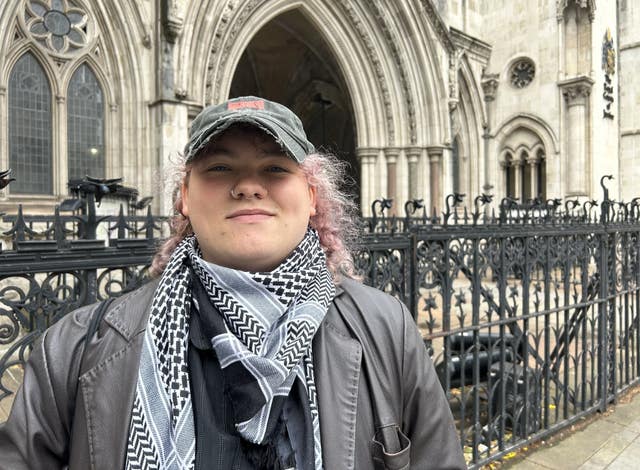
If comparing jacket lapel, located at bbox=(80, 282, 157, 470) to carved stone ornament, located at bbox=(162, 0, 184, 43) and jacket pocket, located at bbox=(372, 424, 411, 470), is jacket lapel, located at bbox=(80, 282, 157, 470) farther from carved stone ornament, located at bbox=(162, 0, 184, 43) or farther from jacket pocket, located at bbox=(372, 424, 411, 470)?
carved stone ornament, located at bbox=(162, 0, 184, 43)

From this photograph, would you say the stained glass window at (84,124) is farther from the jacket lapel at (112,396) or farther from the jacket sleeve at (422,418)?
the jacket sleeve at (422,418)

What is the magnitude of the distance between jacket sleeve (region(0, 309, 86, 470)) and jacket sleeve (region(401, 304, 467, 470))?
90 cm

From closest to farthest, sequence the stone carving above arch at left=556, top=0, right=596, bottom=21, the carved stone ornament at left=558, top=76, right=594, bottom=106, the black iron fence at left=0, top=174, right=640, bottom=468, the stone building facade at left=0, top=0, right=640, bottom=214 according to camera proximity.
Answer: the black iron fence at left=0, top=174, right=640, bottom=468
the stone building facade at left=0, top=0, right=640, bottom=214
the stone carving above arch at left=556, top=0, right=596, bottom=21
the carved stone ornament at left=558, top=76, right=594, bottom=106

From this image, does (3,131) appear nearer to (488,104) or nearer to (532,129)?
(488,104)

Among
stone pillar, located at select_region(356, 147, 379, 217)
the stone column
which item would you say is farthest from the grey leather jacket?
the stone column

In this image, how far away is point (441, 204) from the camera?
14.3m

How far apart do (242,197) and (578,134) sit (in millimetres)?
18817

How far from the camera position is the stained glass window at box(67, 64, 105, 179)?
934 centimetres

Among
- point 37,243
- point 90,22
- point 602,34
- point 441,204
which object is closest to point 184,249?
point 37,243

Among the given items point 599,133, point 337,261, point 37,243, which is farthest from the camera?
point 599,133

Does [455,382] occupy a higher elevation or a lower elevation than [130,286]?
lower

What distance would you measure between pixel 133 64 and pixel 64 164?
7.73 feet

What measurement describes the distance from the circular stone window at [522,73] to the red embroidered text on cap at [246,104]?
19354 mm

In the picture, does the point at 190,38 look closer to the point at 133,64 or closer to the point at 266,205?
the point at 133,64
